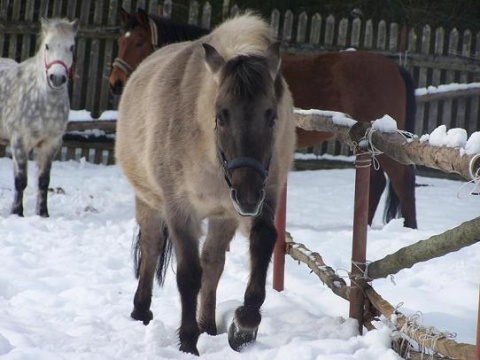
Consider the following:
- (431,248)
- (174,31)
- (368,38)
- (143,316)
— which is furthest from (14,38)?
(431,248)

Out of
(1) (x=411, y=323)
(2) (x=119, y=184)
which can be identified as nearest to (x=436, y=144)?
(1) (x=411, y=323)

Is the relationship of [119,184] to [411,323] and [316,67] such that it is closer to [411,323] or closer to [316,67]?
[316,67]

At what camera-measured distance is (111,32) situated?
35.0 ft

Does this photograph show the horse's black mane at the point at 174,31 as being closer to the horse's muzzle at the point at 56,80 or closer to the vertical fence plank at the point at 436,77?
the horse's muzzle at the point at 56,80

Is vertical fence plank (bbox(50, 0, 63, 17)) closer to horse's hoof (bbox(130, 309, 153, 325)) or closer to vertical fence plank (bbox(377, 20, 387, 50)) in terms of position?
vertical fence plank (bbox(377, 20, 387, 50))

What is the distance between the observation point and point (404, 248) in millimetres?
3180

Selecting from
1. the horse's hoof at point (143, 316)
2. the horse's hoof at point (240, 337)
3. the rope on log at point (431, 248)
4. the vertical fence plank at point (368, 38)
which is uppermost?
the vertical fence plank at point (368, 38)

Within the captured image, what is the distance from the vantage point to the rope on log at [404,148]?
7.93ft

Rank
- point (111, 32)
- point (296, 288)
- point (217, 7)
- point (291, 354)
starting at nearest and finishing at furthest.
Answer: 1. point (291, 354)
2. point (296, 288)
3. point (111, 32)
4. point (217, 7)

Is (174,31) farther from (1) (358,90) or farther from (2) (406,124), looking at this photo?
(2) (406,124)

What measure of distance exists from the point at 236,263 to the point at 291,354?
2.22m

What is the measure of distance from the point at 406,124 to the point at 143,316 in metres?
3.85

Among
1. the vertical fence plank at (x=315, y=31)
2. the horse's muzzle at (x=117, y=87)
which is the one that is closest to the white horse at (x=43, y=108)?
the horse's muzzle at (x=117, y=87)

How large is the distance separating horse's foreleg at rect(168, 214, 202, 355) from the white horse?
4.13 metres
